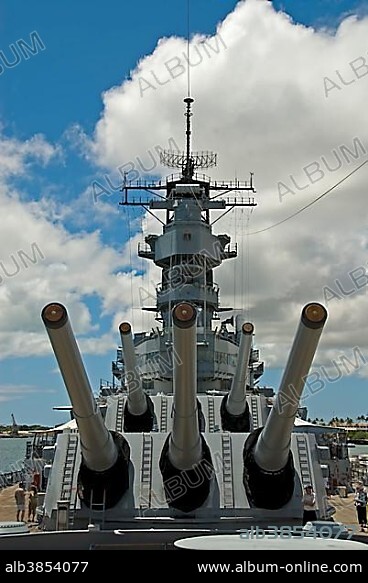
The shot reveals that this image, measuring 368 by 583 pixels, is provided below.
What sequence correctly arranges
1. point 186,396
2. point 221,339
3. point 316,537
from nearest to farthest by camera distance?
1. point 316,537
2. point 186,396
3. point 221,339

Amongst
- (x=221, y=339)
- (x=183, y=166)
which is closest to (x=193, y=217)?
(x=183, y=166)

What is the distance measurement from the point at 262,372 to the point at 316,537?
14.5 meters

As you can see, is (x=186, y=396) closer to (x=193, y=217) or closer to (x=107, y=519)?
(x=107, y=519)

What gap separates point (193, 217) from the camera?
16.6 meters

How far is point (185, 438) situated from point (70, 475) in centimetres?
164

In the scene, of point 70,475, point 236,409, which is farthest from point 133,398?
point 70,475

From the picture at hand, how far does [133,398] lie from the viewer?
9.52 meters

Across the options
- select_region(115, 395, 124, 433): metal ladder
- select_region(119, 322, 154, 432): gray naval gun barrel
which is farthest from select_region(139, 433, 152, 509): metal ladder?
select_region(115, 395, 124, 433): metal ladder

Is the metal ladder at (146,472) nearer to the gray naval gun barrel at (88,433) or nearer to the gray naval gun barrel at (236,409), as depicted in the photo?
the gray naval gun barrel at (88,433)
